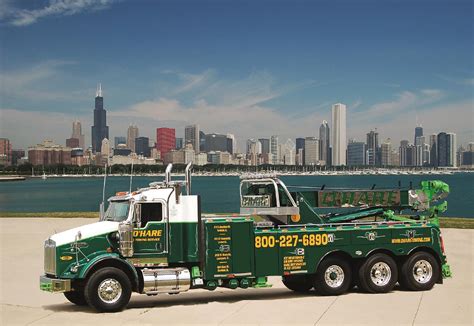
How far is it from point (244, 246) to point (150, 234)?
209cm

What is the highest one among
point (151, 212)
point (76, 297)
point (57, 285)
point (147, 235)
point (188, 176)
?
point (188, 176)

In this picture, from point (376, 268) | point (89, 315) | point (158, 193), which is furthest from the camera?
point (376, 268)

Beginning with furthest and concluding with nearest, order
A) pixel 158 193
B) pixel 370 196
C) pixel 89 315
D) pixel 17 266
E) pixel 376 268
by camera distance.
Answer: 1. pixel 17 266
2. pixel 370 196
3. pixel 376 268
4. pixel 158 193
5. pixel 89 315

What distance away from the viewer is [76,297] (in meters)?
15.1

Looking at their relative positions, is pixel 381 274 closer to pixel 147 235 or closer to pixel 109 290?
pixel 147 235

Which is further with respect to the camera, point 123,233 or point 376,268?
point 376,268

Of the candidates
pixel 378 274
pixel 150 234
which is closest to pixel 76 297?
pixel 150 234

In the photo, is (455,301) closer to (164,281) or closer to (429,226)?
(429,226)

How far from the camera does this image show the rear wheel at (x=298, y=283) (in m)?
16.7

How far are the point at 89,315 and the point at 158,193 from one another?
116 inches

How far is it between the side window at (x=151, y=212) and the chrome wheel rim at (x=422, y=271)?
633 cm

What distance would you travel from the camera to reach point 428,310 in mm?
14023

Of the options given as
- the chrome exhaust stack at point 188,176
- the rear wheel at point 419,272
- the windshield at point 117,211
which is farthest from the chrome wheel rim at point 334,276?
the windshield at point 117,211

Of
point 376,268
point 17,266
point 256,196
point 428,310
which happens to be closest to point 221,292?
point 256,196
